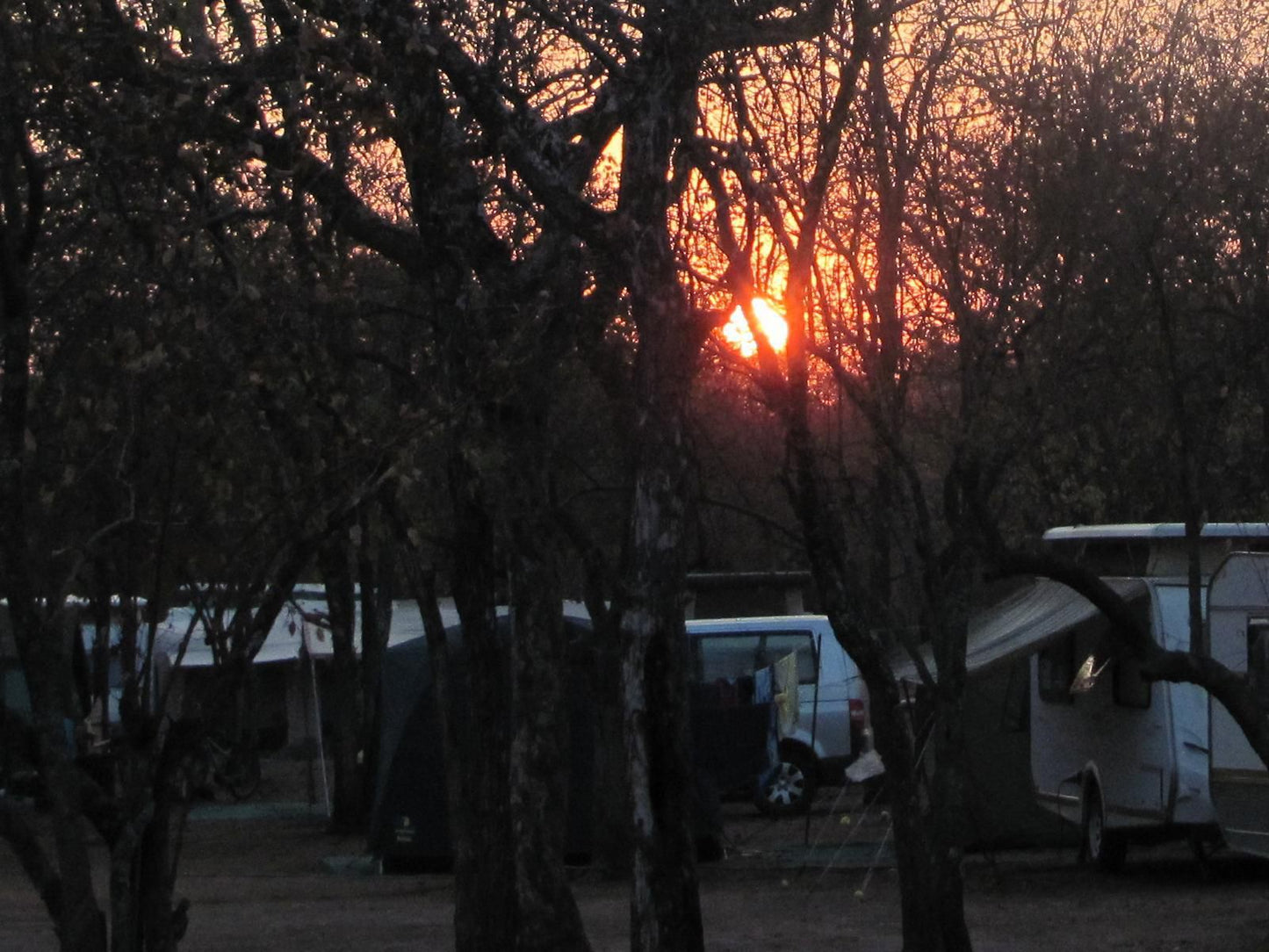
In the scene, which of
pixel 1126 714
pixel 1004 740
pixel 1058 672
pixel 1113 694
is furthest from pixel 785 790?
pixel 1126 714

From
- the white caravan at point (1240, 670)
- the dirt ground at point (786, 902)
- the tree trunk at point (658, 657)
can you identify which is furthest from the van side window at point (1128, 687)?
the tree trunk at point (658, 657)

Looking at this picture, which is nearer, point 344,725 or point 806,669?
point 344,725

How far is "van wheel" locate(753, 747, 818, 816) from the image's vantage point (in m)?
20.7

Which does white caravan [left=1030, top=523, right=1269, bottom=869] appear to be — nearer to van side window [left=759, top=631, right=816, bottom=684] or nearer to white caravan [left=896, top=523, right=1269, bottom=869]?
white caravan [left=896, top=523, right=1269, bottom=869]

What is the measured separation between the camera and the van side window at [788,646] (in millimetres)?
22234

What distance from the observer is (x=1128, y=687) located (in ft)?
46.9

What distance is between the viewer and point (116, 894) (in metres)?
5.71

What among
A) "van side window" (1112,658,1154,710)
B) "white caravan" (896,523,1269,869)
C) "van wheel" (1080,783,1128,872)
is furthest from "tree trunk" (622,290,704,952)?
"van wheel" (1080,783,1128,872)

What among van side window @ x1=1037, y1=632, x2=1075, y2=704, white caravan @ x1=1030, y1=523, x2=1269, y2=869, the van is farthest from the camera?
the van

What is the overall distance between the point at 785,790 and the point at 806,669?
209 centimetres

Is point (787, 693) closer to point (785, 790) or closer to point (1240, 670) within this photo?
point (785, 790)

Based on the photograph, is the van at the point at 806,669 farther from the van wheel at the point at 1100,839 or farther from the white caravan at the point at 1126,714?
the van wheel at the point at 1100,839

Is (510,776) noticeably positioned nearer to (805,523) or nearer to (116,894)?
(805,523)

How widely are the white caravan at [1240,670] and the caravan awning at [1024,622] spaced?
1005 mm
